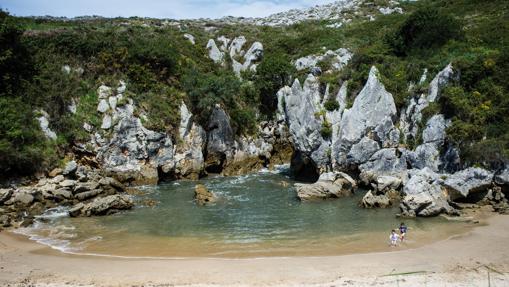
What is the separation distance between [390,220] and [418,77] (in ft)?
64.8

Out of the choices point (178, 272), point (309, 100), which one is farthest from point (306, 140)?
point (178, 272)

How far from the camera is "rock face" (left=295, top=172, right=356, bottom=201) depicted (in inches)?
1314

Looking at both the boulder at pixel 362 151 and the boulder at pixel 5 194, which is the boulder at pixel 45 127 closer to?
the boulder at pixel 5 194

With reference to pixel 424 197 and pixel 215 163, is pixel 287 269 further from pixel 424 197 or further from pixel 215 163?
pixel 215 163

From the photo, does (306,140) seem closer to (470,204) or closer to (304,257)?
(470,204)

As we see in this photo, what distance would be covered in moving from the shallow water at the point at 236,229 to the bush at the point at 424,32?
21936mm

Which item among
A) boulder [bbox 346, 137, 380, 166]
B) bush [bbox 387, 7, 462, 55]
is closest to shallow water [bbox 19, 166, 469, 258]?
boulder [bbox 346, 137, 380, 166]

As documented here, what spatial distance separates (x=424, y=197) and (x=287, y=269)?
45.8 feet

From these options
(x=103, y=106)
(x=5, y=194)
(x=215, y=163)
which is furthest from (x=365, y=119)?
(x=5, y=194)

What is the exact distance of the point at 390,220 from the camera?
26656 mm

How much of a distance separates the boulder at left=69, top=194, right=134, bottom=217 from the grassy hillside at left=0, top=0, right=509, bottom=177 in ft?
32.0

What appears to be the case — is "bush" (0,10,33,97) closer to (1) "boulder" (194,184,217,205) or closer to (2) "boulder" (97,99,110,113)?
(2) "boulder" (97,99,110,113)

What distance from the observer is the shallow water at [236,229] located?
2186 centimetres

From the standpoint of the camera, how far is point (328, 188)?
1331 inches
